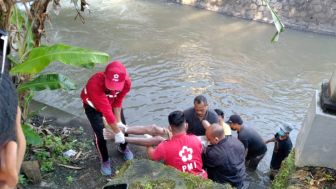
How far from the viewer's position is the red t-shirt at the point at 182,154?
14.9ft

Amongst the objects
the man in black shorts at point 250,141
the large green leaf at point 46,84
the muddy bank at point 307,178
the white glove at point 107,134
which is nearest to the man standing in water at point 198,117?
the man in black shorts at point 250,141

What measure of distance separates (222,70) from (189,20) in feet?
14.5

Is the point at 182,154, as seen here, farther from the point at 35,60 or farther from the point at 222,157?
the point at 35,60

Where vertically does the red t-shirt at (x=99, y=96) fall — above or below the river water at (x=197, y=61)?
above

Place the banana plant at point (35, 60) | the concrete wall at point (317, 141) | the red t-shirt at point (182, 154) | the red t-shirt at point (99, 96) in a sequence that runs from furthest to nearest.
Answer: the red t-shirt at point (99, 96) → the red t-shirt at point (182, 154) → the banana plant at point (35, 60) → the concrete wall at point (317, 141)

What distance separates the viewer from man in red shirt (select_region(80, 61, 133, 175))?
16.1ft

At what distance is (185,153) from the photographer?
15.0 ft

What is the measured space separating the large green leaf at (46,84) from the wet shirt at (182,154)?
1.34 meters

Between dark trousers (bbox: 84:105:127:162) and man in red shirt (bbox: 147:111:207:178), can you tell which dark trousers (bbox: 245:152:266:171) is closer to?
man in red shirt (bbox: 147:111:207:178)

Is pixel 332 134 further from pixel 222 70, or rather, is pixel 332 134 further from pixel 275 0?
pixel 275 0

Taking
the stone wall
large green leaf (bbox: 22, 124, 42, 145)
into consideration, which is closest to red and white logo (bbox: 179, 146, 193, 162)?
large green leaf (bbox: 22, 124, 42, 145)

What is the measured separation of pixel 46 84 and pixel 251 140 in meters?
3.19

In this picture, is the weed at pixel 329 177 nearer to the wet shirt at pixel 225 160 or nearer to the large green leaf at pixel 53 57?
the wet shirt at pixel 225 160

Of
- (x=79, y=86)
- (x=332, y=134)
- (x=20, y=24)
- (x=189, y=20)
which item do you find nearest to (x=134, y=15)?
(x=189, y=20)
